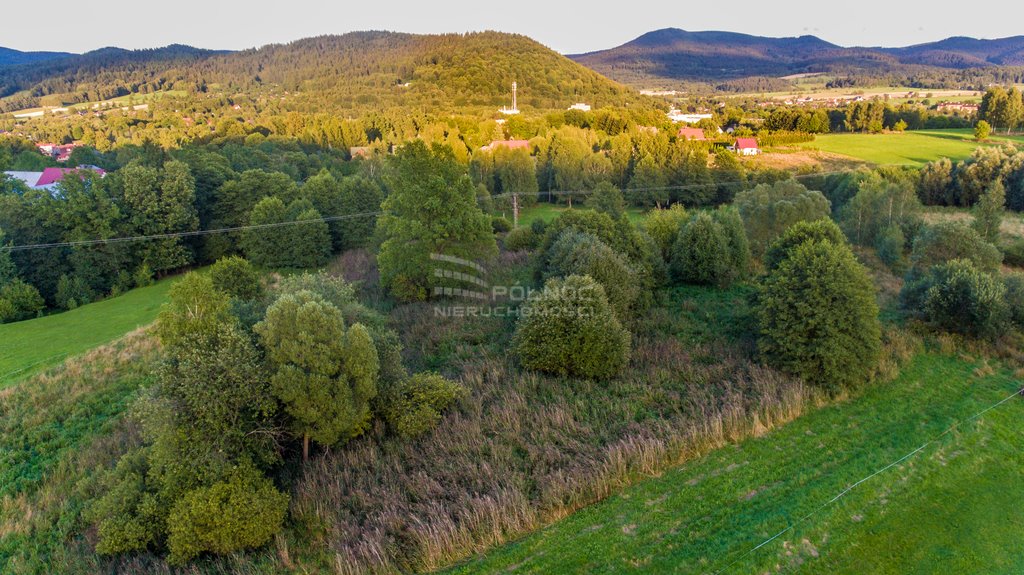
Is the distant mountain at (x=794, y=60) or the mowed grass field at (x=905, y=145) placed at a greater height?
the distant mountain at (x=794, y=60)

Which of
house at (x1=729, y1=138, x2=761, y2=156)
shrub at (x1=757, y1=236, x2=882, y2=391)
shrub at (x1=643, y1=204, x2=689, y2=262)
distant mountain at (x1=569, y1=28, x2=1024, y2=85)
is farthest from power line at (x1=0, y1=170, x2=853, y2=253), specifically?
distant mountain at (x1=569, y1=28, x2=1024, y2=85)

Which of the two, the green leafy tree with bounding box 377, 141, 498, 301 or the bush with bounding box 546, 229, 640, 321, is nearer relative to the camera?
the bush with bounding box 546, 229, 640, 321

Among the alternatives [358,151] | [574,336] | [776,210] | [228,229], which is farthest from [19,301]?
[358,151]

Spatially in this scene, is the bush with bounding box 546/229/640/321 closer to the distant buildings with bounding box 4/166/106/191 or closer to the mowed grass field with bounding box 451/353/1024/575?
the mowed grass field with bounding box 451/353/1024/575

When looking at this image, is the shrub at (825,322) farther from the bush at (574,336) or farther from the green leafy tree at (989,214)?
the green leafy tree at (989,214)

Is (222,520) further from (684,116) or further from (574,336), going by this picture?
(684,116)

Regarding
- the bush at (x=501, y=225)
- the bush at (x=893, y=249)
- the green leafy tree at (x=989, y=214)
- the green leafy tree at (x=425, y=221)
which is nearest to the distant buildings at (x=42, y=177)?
the bush at (x=501, y=225)

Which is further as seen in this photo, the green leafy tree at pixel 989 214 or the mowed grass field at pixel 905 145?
the mowed grass field at pixel 905 145
